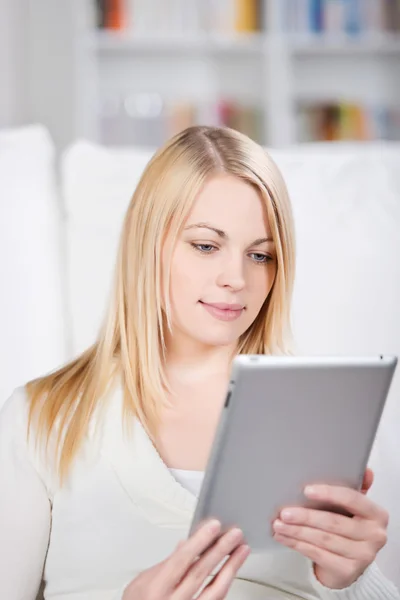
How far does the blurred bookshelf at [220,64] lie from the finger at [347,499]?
5.18ft

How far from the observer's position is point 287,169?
114 centimetres

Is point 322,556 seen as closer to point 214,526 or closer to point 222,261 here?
point 214,526

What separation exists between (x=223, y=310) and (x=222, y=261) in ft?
0.16

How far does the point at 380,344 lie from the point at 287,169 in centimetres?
28

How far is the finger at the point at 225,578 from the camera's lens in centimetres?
66

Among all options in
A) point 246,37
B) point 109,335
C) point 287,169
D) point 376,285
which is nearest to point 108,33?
point 246,37

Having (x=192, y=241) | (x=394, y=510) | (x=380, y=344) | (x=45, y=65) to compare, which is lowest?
(x=394, y=510)

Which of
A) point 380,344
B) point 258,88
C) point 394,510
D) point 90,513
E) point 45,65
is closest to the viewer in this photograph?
point 90,513

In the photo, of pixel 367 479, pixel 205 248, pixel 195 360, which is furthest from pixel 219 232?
pixel 367 479

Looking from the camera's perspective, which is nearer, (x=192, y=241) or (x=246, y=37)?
(x=192, y=241)

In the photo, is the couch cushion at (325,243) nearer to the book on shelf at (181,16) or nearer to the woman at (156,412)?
the woman at (156,412)

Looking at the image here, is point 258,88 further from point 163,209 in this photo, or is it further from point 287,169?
point 163,209

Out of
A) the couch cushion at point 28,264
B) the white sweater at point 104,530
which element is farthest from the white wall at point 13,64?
the white sweater at point 104,530

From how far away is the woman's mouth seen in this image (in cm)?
81
